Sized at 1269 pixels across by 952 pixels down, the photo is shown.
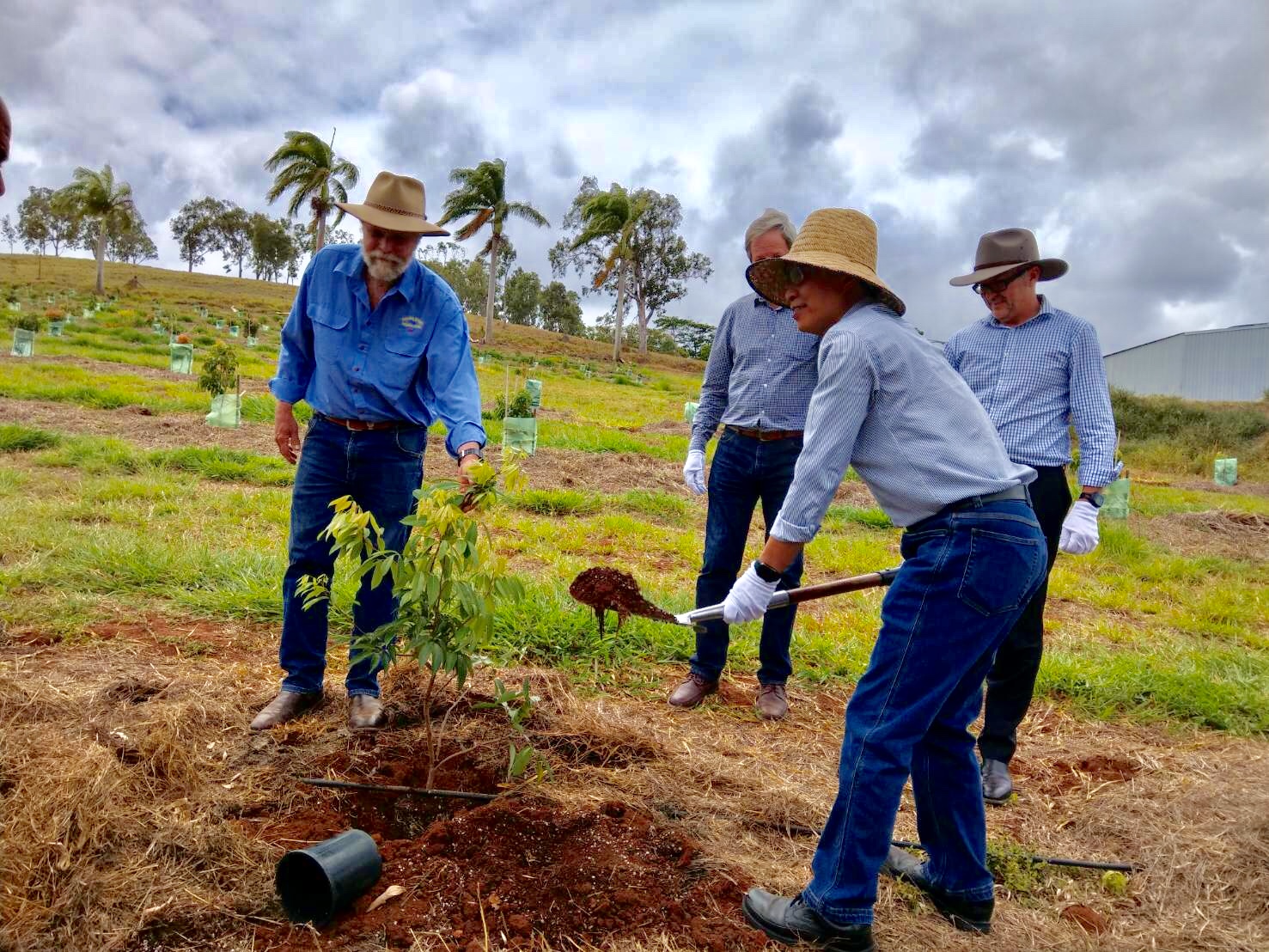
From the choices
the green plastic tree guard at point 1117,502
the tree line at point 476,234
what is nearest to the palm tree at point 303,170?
the tree line at point 476,234

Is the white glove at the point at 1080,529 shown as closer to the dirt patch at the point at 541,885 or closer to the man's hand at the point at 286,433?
the dirt patch at the point at 541,885

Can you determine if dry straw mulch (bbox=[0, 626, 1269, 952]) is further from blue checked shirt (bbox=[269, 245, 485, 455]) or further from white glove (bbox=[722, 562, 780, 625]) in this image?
blue checked shirt (bbox=[269, 245, 485, 455])

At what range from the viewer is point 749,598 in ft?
7.88

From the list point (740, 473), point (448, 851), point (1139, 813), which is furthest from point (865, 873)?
point (740, 473)

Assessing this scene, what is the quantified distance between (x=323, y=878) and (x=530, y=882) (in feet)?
1.78

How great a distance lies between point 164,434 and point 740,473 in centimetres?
846

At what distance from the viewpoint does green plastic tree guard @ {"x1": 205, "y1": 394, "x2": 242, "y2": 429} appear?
10.4 meters

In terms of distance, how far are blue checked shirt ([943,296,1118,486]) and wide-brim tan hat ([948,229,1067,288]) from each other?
226mm

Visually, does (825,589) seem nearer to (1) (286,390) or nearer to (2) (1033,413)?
(2) (1033,413)

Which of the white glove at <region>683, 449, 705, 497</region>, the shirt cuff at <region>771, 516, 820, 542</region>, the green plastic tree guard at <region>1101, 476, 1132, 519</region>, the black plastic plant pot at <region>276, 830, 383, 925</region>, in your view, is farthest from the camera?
the green plastic tree guard at <region>1101, 476, 1132, 519</region>

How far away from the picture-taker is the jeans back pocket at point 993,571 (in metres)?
2.08

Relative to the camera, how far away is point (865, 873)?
6.89 feet

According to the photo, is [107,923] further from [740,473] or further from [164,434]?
[164,434]

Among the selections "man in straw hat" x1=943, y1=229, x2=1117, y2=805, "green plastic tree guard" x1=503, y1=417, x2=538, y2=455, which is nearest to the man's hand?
"man in straw hat" x1=943, y1=229, x2=1117, y2=805
